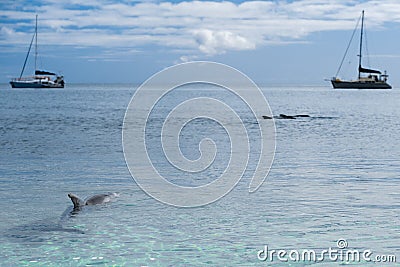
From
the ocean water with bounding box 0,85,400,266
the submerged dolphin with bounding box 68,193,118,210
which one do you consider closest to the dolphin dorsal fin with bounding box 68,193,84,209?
the submerged dolphin with bounding box 68,193,118,210

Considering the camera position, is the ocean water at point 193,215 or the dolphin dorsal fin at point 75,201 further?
the dolphin dorsal fin at point 75,201

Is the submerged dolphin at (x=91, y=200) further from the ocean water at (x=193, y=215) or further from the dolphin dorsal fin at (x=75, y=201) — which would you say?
the ocean water at (x=193, y=215)

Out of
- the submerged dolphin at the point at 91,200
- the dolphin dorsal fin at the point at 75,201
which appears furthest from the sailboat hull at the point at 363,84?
the dolphin dorsal fin at the point at 75,201

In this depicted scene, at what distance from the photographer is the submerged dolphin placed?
36.5 ft

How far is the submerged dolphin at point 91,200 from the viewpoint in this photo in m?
11.1

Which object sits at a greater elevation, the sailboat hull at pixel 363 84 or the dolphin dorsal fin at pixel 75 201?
the sailboat hull at pixel 363 84

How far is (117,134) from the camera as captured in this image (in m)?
28.2

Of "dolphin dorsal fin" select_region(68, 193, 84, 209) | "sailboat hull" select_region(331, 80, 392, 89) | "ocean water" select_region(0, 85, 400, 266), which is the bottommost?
"ocean water" select_region(0, 85, 400, 266)

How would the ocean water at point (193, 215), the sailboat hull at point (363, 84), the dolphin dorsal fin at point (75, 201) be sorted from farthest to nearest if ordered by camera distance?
the sailboat hull at point (363, 84) < the dolphin dorsal fin at point (75, 201) < the ocean water at point (193, 215)

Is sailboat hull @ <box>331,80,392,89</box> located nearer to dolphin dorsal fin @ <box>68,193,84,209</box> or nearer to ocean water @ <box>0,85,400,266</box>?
ocean water @ <box>0,85,400,266</box>

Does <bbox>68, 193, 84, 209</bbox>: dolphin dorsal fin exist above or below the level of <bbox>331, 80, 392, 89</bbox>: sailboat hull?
below

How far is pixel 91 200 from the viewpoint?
37.7 ft

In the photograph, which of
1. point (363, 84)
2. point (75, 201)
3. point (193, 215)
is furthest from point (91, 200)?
point (363, 84)

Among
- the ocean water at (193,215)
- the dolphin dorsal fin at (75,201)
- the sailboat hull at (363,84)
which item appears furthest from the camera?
the sailboat hull at (363,84)
